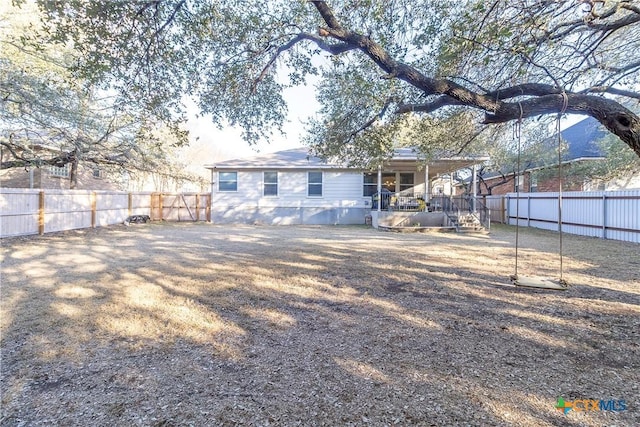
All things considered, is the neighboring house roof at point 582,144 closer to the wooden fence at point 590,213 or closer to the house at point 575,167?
the house at point 575,167

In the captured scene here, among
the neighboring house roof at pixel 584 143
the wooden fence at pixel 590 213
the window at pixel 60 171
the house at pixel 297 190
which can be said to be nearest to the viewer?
the wooden fence at pixel 590 213

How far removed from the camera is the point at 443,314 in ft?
12.1

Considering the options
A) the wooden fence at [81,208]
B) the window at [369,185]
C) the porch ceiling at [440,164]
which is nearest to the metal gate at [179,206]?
the wooden fence at [81,208]

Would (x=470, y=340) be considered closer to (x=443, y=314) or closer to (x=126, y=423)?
(x=443, y=314)

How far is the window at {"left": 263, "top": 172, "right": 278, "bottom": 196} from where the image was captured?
677 inches

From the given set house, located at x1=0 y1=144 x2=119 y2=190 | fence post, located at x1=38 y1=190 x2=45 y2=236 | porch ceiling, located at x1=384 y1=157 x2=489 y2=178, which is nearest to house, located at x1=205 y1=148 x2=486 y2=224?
porch ceiling, located at x1=384 y1=157 x2=489 y2=178

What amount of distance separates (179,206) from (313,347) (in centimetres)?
1793

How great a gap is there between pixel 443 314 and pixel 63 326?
4.02 metres

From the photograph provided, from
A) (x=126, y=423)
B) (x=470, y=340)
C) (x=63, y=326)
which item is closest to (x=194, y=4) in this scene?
(x=63, y=326)

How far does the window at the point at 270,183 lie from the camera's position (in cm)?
1719

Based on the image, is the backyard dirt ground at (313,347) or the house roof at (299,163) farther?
the house roof at (299,163)

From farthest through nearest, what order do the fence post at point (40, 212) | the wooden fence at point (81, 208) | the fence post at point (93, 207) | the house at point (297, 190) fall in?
the house at point (297, 190) → the fence post at point (93, 207) → the fence post at point (40, 212) → the wooden fence at point (81, 208)

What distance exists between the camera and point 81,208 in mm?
12969

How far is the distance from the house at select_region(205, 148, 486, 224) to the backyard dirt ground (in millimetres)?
11193
